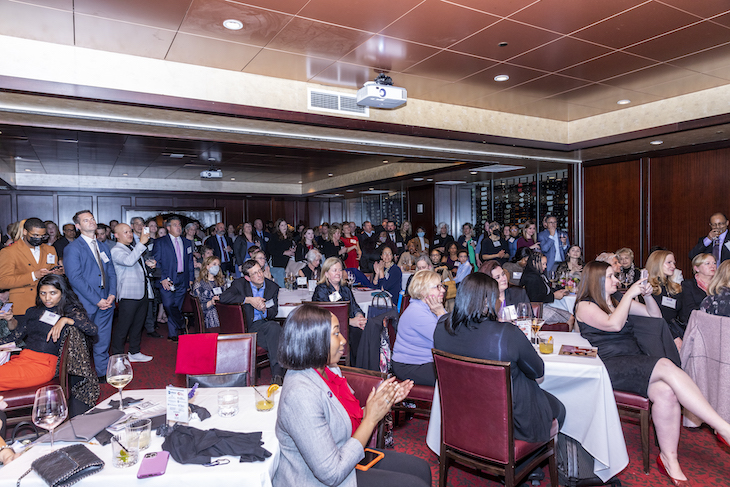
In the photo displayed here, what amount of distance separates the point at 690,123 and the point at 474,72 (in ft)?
10.6

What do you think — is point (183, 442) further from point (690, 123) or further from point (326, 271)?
point (690, 123)

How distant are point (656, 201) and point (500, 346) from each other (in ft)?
24.1

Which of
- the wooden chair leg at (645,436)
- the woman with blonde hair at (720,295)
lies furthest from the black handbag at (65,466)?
the woman with blonde hair at (720,295)

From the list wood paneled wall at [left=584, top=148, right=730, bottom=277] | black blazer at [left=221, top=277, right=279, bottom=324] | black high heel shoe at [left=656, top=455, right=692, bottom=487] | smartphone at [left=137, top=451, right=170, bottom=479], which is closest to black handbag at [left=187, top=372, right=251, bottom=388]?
smartphone at [left=137, top=451, right=170, bottom=479]

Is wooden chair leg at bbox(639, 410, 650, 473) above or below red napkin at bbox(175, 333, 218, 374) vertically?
below

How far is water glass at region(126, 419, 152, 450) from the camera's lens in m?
1.73

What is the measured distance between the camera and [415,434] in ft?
11.9

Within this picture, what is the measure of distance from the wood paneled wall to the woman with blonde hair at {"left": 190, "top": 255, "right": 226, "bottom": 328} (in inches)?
275

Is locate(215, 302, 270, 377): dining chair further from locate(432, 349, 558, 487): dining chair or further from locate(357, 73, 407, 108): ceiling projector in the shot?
locate(357, 73, 407, 108): ceiling projector

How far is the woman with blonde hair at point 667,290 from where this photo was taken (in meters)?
4.23

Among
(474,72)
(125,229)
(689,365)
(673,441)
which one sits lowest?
(673,441)

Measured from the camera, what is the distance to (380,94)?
16.0 ft

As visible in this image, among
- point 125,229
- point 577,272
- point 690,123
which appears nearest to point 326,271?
point 125,229

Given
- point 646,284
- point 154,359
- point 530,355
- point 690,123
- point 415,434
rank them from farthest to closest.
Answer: point 690,123 < point 154,359 < point 415,434 < point 646,284 < point 530,355
